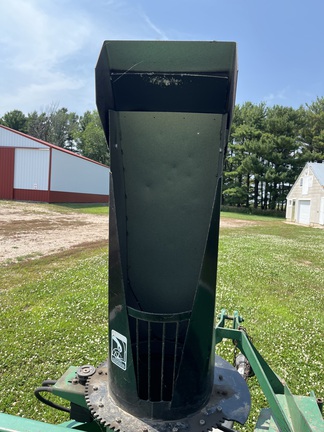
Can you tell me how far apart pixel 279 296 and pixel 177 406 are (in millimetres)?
6235

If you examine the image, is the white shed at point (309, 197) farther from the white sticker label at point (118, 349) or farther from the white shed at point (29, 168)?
the white sticker label at point (118, 349)

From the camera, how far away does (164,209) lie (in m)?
1.61

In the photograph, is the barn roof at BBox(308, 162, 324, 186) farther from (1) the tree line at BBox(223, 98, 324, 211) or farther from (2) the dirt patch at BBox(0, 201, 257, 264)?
(2) the dirt patch at BBox(0, 201, 257, 264)

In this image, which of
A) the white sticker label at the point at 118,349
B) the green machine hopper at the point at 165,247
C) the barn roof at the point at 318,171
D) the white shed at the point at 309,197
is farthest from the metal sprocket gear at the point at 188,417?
the barn roof at the point at 318,171

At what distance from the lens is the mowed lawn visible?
370 centimetres

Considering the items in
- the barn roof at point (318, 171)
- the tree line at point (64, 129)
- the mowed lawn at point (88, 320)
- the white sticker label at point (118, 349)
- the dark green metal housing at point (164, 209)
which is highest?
the tree line at point (64, 129)

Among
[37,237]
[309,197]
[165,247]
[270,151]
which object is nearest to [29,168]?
[37,237]

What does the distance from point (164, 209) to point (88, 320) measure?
13.3 ft

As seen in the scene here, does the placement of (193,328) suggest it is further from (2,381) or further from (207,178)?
(2,381)

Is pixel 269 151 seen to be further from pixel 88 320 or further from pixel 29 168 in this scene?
pixel 88 320

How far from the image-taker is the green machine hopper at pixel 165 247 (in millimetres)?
1366

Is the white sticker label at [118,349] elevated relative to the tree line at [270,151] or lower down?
lower down

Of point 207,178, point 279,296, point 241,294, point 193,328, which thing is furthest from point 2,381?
point 279,296

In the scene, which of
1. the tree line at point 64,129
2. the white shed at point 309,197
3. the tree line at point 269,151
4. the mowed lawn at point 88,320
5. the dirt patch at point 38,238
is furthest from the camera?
the tree line at point 64,129
